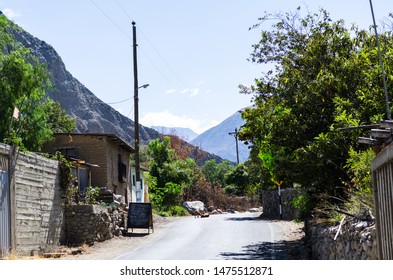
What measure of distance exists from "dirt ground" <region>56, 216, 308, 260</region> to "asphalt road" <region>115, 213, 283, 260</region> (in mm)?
143

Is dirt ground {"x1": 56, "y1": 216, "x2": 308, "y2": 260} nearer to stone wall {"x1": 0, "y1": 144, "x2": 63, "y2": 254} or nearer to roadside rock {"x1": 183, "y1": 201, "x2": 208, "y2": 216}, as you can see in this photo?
stone wall {"x1": 0, "y1": 144, "x2": 63, "y2": 254}

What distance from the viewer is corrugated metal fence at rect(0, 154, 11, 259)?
13874mm

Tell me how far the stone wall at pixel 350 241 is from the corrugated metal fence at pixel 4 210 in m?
7.28

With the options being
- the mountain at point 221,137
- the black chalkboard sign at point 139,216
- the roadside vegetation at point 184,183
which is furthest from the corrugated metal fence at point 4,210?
the roadside vegetation at point 184,183

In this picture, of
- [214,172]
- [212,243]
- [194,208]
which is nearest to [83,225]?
[212,243]

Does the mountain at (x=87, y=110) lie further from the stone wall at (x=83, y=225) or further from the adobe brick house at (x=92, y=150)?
the stone wall at (x=83, y=225)

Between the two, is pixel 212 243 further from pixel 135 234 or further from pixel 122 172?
pixel 122 172

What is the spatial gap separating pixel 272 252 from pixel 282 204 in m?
16.0

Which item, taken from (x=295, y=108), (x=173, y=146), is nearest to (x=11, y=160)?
(x=295, y=108)

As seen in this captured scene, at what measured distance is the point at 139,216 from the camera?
22.8m

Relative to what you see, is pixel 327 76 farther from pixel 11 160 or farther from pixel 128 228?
pixel 128 228

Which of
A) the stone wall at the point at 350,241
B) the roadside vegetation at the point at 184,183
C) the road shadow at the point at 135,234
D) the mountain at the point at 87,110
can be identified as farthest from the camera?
the mountain at the point at 87,110

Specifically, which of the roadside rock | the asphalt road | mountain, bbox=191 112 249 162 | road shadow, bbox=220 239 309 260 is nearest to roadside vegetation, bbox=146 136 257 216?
the roadside rock

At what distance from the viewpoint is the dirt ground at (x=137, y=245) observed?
15234mm
